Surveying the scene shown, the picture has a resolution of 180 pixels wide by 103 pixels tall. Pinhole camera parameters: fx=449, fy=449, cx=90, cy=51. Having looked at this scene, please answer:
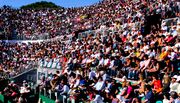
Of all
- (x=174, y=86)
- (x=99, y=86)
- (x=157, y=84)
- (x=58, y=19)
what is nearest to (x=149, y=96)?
(x=174, y=86)

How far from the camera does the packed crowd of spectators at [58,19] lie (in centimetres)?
4009

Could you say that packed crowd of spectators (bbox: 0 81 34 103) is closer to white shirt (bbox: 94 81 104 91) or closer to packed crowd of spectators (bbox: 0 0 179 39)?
white shirt (bbox: 94 81 104 91)

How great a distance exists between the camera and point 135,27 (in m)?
26.3

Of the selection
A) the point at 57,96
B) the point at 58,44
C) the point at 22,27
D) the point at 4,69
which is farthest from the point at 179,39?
the point at 22,27

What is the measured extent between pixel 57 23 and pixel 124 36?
2758 centimetres

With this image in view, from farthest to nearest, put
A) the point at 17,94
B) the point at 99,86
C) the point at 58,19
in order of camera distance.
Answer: the point at 58,19 → the point at 17,94 → the point at 99,86

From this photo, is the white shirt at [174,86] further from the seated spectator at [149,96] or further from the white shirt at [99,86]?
the white shirt at [99,86]

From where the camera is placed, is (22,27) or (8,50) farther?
(22,27)

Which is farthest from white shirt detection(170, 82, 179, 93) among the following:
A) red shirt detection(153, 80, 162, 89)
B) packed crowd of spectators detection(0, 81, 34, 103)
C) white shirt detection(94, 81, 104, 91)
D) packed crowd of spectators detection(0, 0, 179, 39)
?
packed crowd of spectators detection(0, 0, 179, 39)

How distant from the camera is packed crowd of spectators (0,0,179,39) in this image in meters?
40.1

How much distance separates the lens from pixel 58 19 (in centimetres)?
5450

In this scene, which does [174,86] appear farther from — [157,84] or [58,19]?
[58,19]

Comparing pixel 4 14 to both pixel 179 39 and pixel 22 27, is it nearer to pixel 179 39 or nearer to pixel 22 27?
pixel 22 27

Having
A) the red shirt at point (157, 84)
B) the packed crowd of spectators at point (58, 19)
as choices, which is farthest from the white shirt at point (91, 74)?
the packed crowd of spectators at point (58, 19)
